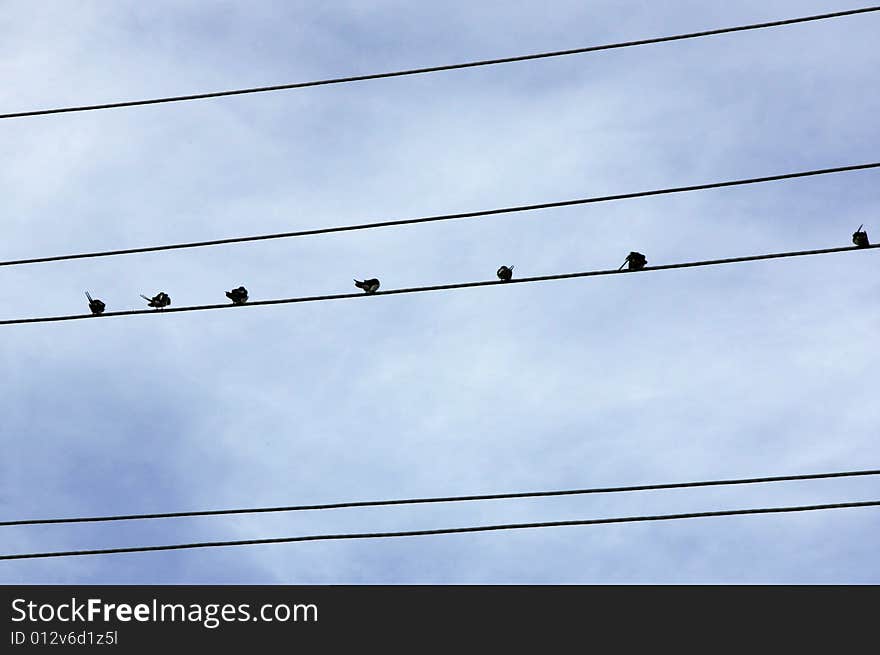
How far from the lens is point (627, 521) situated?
13094 millimetres

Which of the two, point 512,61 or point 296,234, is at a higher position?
A: point 512,61

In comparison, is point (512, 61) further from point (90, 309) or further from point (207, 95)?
point (90, 309)

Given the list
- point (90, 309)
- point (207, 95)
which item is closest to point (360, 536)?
point (207, 95)

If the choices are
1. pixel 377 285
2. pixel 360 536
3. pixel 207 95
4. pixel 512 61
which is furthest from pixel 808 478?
pixel 377 285

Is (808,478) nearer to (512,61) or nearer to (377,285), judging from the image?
(512,61)

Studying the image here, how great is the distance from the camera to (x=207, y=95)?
1533cm

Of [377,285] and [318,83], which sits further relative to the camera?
[377,285]

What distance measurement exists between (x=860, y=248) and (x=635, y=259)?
5.92 m

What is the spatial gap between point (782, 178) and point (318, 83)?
525 centimetres
